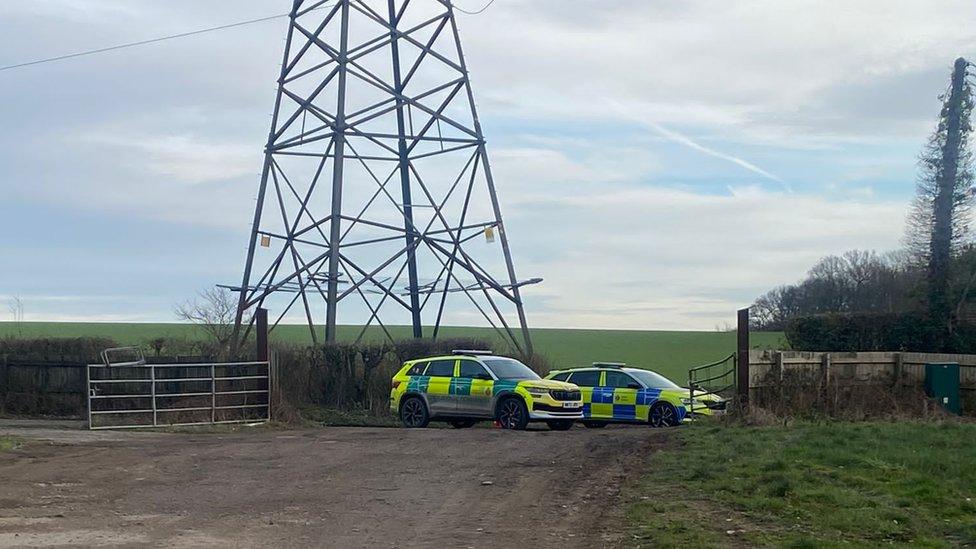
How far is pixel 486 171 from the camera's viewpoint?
33.5 m

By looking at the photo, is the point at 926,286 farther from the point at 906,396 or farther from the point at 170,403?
the point at 170,403

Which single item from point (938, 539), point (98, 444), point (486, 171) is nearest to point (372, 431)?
point (98, 444)

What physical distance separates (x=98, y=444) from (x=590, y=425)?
11.8 metres

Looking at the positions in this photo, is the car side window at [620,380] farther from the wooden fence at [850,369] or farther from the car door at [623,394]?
the wooden fence at [850,369]

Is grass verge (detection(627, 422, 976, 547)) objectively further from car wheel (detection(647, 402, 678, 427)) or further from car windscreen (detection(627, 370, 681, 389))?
car windscreen (detection(627, 370, 681, 389))

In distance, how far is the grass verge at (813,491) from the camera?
11070 mm

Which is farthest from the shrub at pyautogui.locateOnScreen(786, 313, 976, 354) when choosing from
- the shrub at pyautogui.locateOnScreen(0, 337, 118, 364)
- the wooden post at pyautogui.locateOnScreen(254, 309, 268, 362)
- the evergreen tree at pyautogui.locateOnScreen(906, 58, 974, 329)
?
the shrub at pyautogui.locateOnScreen(0, 337, 118, 364)

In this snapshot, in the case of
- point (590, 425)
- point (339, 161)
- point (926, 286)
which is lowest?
point (590, 425)

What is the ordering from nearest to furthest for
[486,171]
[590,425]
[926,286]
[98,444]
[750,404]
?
1. [98,444]
2. [750,404]
3. [590,425]
4. [486,171]
5. [926,286]

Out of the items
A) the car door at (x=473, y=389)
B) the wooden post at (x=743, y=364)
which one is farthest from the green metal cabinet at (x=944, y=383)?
the car door at (x=473, y=389)

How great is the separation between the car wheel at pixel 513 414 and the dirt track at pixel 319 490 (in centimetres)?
324

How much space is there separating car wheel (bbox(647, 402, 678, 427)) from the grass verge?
7062 millimetres

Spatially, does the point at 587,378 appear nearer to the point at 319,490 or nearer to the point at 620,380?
the point at 620,380

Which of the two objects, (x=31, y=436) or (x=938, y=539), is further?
(x=31, y=436)
